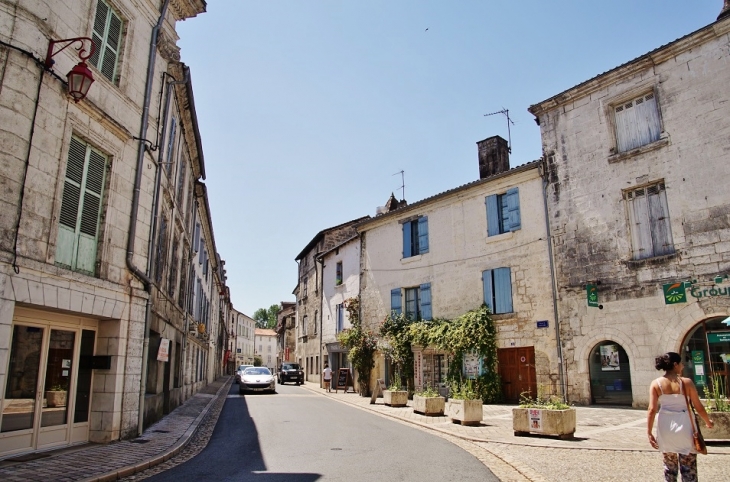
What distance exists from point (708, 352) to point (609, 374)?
2717mm

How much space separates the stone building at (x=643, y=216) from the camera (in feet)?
41.7

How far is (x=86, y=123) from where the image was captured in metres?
8.41

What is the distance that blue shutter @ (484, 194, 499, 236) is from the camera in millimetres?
18094

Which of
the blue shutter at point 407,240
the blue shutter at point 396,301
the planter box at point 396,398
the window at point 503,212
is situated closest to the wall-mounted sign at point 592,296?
the window at point 503,212

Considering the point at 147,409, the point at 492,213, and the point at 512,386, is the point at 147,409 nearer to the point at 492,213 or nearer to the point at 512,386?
the point at 512,386

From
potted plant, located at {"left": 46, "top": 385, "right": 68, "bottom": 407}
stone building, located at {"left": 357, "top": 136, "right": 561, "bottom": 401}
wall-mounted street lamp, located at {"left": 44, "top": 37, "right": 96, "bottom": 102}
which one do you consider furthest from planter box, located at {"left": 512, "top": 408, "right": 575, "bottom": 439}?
A: wall-mounted street lamp, located at {"left": 44, "top": 37, "right": 96, "bottom": 102}

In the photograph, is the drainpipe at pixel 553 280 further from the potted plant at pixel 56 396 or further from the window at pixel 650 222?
the potted plant at pixel 56 396

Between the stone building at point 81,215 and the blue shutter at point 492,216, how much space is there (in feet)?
37.1

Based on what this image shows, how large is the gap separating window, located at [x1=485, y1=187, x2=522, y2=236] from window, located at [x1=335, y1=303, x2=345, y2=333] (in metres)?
11.4

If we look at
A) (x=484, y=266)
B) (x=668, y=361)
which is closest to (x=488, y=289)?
(x=484, y=266)

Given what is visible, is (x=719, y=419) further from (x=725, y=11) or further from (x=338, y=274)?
(x=338, y=274)

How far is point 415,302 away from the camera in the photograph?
69.8 ft

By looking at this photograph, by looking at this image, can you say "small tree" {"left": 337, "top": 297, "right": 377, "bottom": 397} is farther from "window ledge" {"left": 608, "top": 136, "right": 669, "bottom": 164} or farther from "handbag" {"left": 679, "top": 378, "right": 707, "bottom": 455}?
"handbag" {"left": 679, "top": 378, "right": 707, "bottom": 455}

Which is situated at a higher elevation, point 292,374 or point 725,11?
point 725,11
